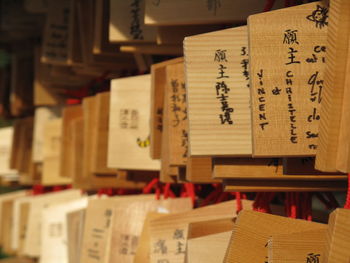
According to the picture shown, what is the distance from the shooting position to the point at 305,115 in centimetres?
88

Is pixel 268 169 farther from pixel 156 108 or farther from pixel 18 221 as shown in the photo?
pixel 18 221

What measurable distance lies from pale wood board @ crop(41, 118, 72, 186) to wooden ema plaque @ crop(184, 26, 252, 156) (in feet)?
4.61

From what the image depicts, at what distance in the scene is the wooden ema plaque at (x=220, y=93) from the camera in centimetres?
97

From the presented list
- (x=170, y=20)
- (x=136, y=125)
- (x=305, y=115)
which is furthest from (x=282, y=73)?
(x=136, y=125)

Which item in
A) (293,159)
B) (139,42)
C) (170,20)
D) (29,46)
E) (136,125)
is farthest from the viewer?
(29,46)

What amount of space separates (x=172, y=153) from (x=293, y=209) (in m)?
0.27

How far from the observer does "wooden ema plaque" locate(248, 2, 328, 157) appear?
0.88 metres

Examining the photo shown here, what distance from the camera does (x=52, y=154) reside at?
235 centimetres

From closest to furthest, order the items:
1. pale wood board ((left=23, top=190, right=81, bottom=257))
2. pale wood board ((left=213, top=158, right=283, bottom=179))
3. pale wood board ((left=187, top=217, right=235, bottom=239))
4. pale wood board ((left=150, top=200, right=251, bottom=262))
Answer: pale wood board ((left=213, top=158, right=283, bottom=179)) → pale wood board ((left=187, top=217, right=235, bottom=239)) → pale wood board ((left=150, top=200, right=251, bottom=262)) → pale wood board ((left=23, top=190, right=81, bottom=257))

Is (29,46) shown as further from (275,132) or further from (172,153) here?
(275,132)

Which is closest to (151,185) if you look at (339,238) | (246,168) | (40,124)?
(246,168)

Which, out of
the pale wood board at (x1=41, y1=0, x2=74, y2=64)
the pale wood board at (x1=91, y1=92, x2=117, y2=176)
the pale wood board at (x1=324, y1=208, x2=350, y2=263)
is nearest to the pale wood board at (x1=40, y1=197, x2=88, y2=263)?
the pale wood board at (x1=91, y1=92, x2=117, y2=176)

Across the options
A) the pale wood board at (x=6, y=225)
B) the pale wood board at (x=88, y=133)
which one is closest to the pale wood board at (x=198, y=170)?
the pale wood board at (x=88, y=133)

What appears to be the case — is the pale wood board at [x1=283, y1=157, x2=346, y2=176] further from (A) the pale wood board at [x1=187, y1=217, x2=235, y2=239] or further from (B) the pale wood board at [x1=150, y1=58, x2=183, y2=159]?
(B) the pale wood board at [x1=150, y1=58, x2=183, y2=159]
